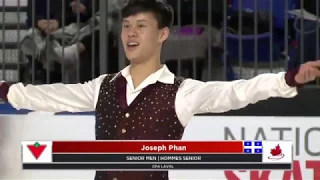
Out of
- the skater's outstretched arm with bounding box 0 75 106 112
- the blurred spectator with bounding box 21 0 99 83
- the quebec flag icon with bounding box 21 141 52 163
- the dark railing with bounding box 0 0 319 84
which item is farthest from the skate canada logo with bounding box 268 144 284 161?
the blurred spectator with bounding box 21 0 99 83

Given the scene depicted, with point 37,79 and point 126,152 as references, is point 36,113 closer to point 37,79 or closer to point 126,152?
point 37,79

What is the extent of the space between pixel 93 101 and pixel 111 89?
0.13m

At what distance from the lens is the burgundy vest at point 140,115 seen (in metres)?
4.97

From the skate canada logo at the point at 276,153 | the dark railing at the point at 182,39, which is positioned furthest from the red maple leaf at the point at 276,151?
the dark railing at the point at 182,39

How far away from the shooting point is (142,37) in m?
5.04

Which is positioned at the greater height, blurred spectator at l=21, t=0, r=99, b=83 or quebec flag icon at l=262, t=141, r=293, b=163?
blurred spectator at l=21, t=0, r=99, b=83

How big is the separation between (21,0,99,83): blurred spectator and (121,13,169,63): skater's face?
44 cm

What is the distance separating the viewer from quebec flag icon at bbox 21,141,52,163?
5.12m

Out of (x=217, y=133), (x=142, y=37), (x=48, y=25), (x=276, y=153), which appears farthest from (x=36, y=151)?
(x=276, y=153)

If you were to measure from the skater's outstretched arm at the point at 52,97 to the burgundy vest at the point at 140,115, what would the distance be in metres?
0.10

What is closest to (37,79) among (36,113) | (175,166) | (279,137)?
(36,113)

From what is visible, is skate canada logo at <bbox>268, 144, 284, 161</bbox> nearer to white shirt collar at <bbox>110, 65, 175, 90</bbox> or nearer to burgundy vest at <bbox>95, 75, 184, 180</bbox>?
burgundy vest at <bbox>95, 75, 184, 180</bbox>

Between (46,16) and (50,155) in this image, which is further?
(46,16)

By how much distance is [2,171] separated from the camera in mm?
5371
